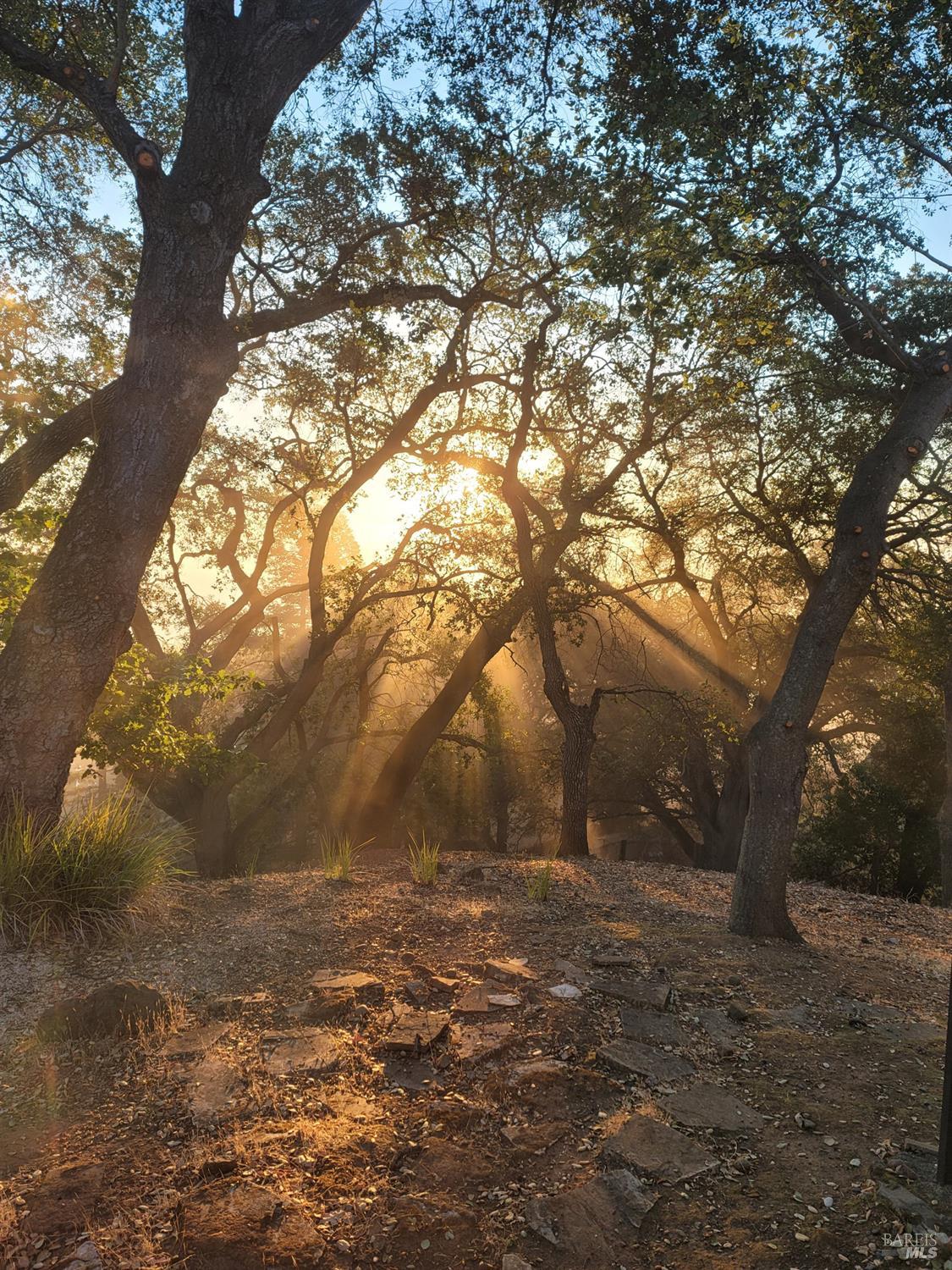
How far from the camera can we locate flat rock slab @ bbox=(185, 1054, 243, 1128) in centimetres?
282

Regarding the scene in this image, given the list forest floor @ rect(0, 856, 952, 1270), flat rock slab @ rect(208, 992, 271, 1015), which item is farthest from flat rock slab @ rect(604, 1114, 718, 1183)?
flat rock slab @ rect(208, 992, 271, 1015)

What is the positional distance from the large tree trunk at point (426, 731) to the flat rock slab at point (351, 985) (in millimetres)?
7772

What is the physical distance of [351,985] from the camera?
4.07m

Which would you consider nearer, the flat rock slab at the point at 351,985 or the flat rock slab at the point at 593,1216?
the flat rock slab at the point at 593,1216

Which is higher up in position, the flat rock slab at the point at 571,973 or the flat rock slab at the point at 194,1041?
the flat rock slab at the point at 571,973

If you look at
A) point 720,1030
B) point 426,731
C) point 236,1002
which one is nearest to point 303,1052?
point 236,1002

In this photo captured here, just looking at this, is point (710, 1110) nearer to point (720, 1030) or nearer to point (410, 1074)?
point (720, 1030)

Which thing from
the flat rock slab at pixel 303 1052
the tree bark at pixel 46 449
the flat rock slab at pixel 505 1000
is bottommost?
the flat rock slab at pixel 303 1052

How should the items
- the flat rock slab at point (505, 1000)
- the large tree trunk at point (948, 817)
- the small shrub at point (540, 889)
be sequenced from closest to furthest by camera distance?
the flat rock slab at point (505, 1000)
the small shrub at point (540, 889)
the large tree trunk at point (948, 817)

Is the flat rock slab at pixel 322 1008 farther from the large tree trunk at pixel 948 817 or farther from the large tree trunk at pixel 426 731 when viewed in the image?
the large tree trunk at pixel 948 817

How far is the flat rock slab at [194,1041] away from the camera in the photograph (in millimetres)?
3320

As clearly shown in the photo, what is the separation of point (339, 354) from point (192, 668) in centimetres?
607

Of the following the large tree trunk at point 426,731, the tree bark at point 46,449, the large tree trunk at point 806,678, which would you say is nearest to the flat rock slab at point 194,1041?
the large tree trunk at point 806,678

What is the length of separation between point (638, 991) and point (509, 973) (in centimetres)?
73
